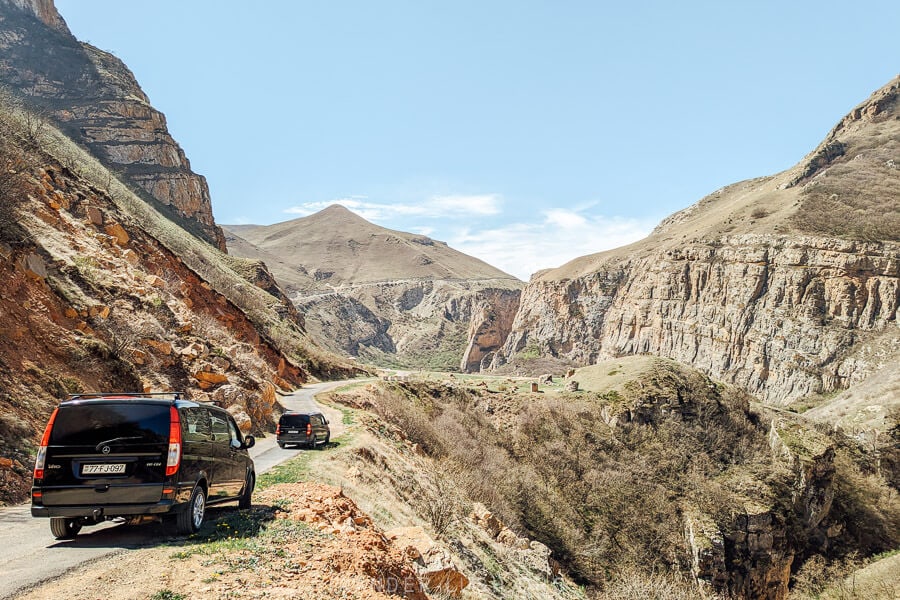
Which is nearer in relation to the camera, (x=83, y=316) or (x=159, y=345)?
(x=83, y=316)

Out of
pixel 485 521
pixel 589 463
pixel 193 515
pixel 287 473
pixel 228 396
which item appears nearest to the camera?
pixel 193 515

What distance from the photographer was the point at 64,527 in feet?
20.4

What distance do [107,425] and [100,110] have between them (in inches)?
3066

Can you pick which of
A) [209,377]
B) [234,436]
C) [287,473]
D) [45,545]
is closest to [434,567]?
[234,436]

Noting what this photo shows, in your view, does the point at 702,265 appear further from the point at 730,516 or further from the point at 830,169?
the point at 730,516

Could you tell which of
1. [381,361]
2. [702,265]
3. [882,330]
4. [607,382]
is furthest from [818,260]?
[381,361]

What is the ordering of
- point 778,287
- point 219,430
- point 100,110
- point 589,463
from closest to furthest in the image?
point 219,430, point 589,463, point 100,110, point 778,287

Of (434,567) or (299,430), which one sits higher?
(434,567)

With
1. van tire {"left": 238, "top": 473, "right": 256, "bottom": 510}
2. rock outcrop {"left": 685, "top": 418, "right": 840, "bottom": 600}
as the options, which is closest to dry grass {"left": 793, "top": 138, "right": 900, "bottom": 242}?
rock outcrop {"left": 685, "top": 418, "right": 840, "bottom": 600}

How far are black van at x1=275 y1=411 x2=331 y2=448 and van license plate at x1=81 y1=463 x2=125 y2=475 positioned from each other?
10.7 meters

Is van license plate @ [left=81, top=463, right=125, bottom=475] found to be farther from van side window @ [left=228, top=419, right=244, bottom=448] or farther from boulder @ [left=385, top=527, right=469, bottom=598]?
boulder @ [left=385, top=527, right=469, bottom=598]

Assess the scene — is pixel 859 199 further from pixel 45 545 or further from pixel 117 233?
pixel 45 545

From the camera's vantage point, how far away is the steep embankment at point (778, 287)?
208ft

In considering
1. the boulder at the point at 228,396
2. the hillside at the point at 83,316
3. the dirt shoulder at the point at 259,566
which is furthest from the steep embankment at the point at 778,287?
the dirt shoulder at the point at 259,566
